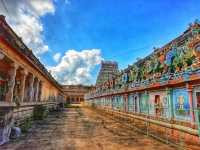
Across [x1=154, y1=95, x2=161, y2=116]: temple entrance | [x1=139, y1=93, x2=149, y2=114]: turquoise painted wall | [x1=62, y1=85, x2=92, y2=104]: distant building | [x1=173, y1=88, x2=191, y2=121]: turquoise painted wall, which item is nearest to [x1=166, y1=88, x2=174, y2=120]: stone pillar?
[x1=173, y1=88, x2=191, y2=121]: turquoise painted wall

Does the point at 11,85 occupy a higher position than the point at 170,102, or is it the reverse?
the point at 11,85

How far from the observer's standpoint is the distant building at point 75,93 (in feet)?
271

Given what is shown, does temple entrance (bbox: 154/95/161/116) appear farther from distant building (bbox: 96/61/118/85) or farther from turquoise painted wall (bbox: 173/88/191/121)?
distant building (bbox: 96/61/118/85)

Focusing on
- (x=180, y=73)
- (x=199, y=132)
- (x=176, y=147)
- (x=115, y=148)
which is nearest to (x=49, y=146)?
(x=115, y=148)

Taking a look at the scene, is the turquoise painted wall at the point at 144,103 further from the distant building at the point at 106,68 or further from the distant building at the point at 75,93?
the distant building at the point at 75,93

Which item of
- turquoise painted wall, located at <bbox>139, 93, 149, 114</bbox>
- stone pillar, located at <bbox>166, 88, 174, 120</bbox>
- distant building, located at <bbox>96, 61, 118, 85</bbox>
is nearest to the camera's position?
stone pillar, located at <bbox>166, 88, 174, 120</bbox>

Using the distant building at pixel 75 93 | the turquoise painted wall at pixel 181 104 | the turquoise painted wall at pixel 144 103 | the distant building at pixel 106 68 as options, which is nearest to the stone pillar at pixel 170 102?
the turquoise painted wall at pixel 181 104

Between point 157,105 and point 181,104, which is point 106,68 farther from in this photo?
point 181,104

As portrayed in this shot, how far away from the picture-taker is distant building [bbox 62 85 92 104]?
82.6 metres

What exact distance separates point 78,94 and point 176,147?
254ft

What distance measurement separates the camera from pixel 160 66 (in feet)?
41.2

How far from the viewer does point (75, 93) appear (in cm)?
8375

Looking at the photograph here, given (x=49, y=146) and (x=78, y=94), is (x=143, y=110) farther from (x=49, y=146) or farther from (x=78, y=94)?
(x=78, y=94)

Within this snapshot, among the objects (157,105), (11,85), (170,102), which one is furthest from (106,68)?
(11,85)
